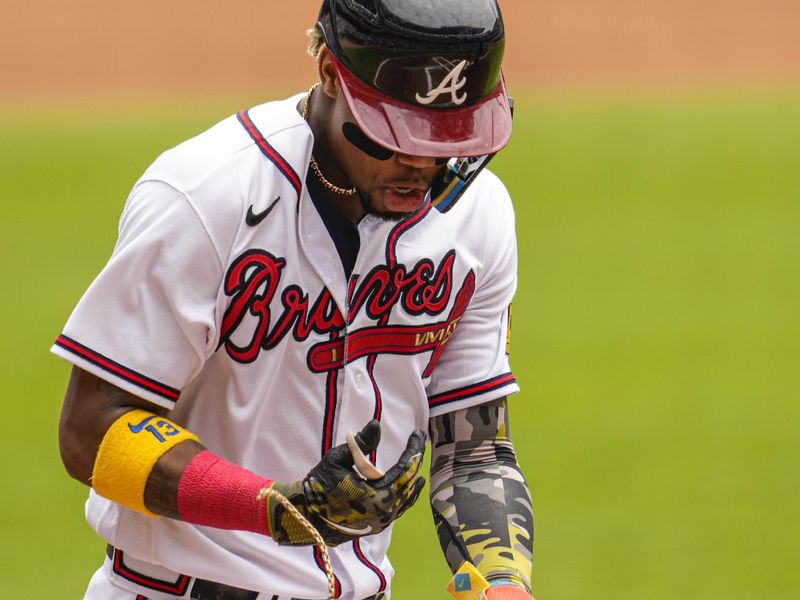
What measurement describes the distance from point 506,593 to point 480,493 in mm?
301

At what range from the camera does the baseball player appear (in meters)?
3.05

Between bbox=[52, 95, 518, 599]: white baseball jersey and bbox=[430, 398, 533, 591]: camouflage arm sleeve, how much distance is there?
A: 9cm

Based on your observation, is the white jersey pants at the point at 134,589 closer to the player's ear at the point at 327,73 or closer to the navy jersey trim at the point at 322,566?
the navy jersey trim at the point at 322,566

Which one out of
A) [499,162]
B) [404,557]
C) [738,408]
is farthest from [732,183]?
[404,557]

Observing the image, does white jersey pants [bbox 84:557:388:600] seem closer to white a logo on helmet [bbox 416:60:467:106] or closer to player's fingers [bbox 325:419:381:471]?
player's fingers [bbox 325:419:381:471]

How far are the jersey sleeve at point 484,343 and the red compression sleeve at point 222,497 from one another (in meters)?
0.69

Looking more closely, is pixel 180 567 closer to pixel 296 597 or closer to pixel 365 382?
pixel 296 597

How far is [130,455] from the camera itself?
3041 millimetres

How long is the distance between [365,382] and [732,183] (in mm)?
12801

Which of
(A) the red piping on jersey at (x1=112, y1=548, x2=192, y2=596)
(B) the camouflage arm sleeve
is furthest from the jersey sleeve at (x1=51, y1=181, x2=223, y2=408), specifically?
(B) the camouflage arm sleeve

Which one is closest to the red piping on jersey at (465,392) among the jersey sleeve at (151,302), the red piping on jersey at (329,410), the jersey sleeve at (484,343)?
the jersey sleeve at (484,343)

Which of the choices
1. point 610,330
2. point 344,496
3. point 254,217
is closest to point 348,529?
point 344,496

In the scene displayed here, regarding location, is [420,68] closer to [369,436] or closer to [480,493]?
[369,436]

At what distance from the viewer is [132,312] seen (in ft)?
10.2
